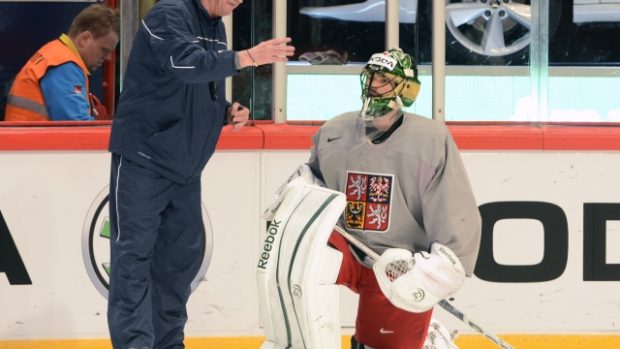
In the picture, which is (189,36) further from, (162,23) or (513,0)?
(513,0)

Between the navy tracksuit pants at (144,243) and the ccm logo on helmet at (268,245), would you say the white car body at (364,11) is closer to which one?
the navy tracksuit pants at (144,243)

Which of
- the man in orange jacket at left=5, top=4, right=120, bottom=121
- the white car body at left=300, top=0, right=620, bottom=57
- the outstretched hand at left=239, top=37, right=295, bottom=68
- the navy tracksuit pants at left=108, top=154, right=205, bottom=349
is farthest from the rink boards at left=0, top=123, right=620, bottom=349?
the outstretched hand at left=239, top=37, right=295, bottom=68

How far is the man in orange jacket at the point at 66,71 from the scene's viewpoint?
4207 mm

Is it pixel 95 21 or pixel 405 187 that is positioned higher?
pixel 95 21

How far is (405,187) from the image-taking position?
3234 mm

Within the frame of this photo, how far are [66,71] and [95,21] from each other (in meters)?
0.21

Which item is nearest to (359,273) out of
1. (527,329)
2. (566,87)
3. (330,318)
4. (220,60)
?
(330,318)

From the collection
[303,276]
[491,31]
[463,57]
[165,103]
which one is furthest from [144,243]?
[491,31]

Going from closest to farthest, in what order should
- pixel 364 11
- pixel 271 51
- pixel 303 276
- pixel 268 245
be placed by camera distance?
pixel 303 276 < pixel 268 245 < pixel 271 51 < pixel 364 11

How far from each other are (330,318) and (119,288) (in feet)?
3.02

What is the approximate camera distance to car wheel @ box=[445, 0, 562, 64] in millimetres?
4445

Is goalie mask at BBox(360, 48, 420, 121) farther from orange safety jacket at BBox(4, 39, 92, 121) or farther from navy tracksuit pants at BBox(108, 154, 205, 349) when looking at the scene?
orange safety jacket at BBox(4, 39, 92, 121)

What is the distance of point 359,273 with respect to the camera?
3.25m

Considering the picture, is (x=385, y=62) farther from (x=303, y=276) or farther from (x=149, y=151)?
(x=149, y=151)
